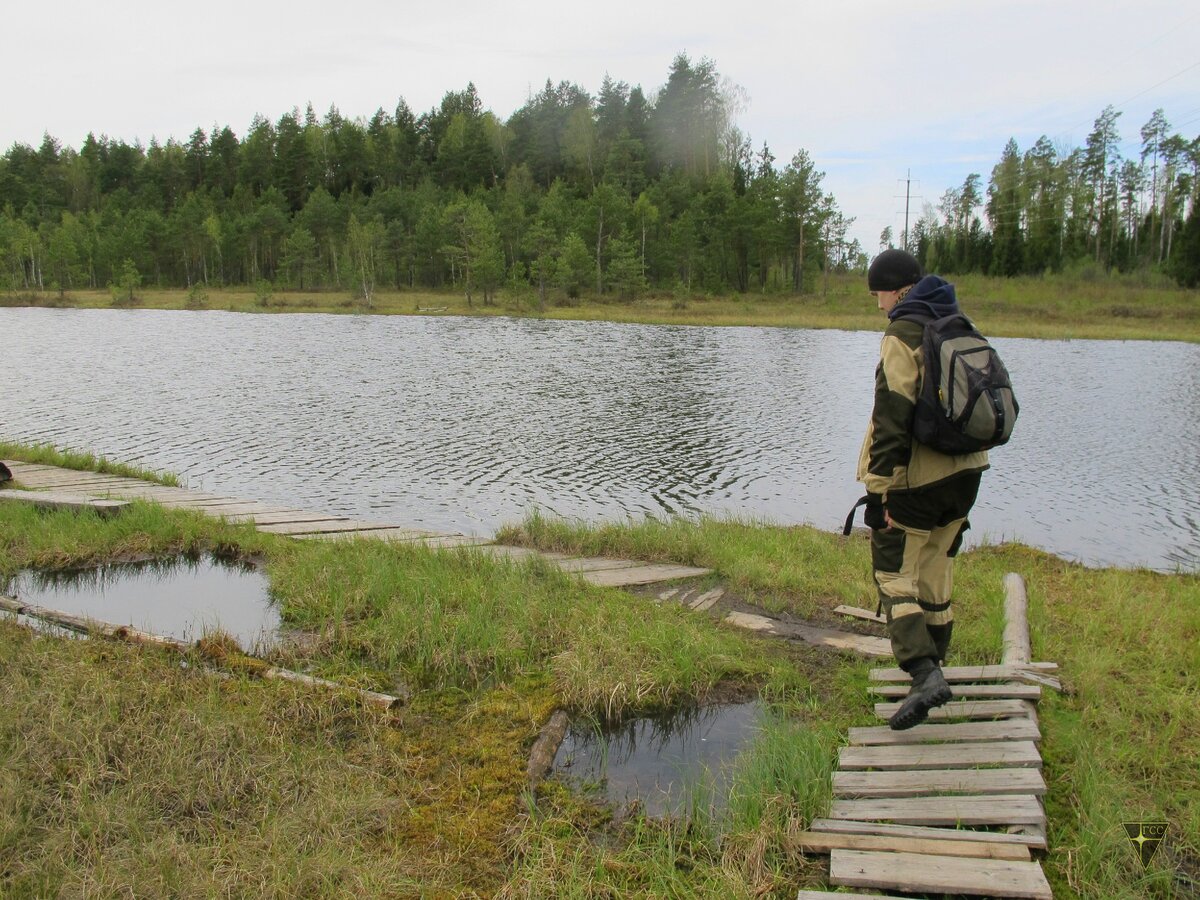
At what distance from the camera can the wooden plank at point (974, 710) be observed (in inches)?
173

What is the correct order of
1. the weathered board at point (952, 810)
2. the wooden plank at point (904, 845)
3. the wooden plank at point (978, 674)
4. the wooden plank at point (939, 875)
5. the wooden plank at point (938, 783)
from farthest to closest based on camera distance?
the wooden plank at point (978, 674) < the wooden plank at point (938, 783) < the weathered board at point (952, 810) < the wooden plank at point (904, 845) < the wooden plank at point (939, 875)

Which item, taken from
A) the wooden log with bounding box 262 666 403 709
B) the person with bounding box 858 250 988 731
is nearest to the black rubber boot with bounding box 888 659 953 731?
the person with bounding box 858 250 988 731

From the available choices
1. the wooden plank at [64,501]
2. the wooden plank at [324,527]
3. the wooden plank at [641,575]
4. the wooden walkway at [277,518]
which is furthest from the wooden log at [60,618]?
the wooden plank at [641,575]

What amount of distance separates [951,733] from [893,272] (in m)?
2.42

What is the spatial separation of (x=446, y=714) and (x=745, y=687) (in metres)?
1.91

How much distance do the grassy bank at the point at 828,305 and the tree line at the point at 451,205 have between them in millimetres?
2658

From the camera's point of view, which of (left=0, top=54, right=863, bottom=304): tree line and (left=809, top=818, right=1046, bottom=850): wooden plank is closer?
(left=809, top=818, right=1046, bottom=850): wooden plank

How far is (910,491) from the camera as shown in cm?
425

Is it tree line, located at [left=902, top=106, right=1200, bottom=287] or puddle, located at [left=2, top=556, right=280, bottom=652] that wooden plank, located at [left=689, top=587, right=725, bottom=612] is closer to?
puddle, located at [left=2, top=556, right=280, bottom=652]

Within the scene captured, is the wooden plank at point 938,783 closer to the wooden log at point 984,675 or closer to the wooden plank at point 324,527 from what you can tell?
the wooden log at point 984,675

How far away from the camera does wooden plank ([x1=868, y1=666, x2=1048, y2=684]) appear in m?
4.81

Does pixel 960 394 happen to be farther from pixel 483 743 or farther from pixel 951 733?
pixel 483 743

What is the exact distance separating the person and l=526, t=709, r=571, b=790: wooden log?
1.81 m

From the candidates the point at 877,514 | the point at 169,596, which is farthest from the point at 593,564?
the point at 877,514
